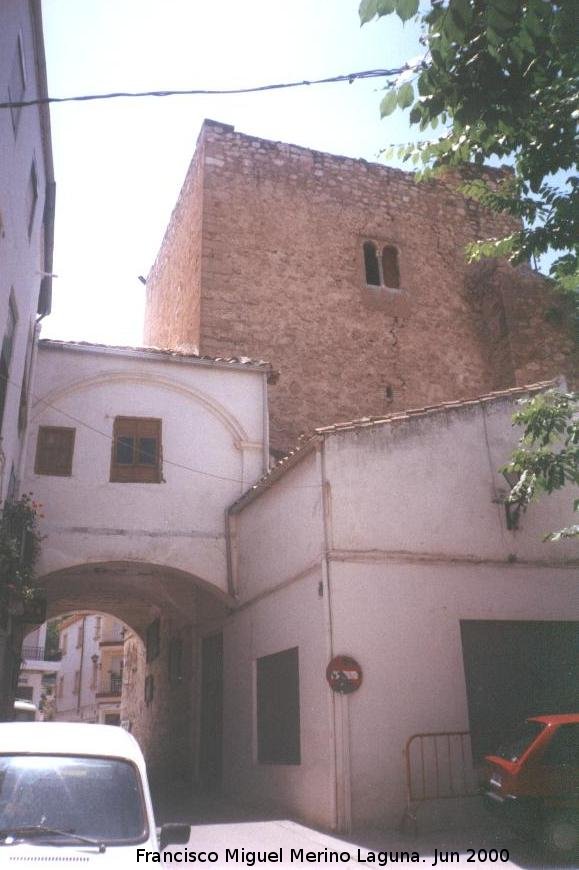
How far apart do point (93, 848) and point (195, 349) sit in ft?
44.9

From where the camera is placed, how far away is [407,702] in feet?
28.6

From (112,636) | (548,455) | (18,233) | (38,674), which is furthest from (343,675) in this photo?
(38,674)

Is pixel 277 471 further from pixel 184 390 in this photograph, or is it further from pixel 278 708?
pixel 278 708

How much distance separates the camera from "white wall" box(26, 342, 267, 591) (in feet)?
39.1

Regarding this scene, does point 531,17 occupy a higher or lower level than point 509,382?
lower

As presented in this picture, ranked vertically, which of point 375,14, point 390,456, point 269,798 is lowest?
point 269,798

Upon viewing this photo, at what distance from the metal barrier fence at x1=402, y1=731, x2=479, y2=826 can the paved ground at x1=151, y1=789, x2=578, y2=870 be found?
374mm

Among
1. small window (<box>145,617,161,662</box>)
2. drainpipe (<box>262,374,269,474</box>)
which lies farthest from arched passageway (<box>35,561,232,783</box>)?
drainpipe (<box>262,374,269,474</box>)

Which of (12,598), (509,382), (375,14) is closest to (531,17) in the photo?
(375,14)

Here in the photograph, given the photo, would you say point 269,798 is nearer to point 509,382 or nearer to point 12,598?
point 12,598

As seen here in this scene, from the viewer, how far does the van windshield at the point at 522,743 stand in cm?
726

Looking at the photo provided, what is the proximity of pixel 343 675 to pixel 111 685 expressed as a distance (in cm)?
3230

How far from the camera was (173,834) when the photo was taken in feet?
13.2

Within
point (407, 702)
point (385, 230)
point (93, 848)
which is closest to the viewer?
point (93, 848)
